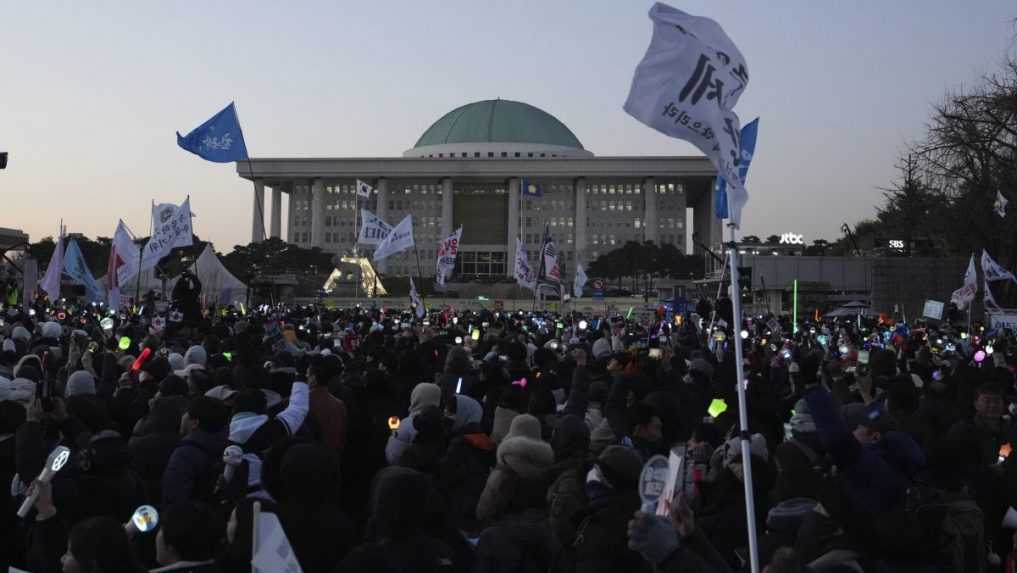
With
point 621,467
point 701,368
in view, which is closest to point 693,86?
point 621,467

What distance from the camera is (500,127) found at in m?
138

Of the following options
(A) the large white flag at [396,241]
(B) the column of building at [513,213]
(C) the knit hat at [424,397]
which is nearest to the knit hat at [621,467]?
(C) the knit hat at [424,397]

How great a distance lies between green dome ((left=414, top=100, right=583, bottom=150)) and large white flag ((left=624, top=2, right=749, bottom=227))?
131711 mm

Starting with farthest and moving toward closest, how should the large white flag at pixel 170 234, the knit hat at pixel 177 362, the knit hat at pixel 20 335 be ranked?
the large white flag at pixel 170 234 < the knit hat at pixel 20 335 < the knit hat at pixel 177 362

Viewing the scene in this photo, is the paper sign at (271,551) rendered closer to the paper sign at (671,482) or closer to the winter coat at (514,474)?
the paper sign at (671,482)

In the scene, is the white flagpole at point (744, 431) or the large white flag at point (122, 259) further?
the large white flag at point (122, 259)

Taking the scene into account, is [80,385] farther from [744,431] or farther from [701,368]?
[701,368]

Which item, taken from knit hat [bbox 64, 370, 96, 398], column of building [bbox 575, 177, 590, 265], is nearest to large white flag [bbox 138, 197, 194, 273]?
knit hat [bbox 64, 370, 96, 398]

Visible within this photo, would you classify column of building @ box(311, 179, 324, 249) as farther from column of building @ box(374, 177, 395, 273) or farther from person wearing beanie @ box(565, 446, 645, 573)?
person wearing beanie @ box(565, 446, 645, 573)

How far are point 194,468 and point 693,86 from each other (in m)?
2.94

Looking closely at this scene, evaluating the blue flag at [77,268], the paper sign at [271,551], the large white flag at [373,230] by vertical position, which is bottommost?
the paper sign at [271,551]

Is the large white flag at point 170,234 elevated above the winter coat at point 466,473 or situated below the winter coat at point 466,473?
above

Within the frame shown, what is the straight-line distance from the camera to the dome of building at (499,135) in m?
135

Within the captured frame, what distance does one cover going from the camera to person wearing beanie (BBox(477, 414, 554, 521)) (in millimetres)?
4492
